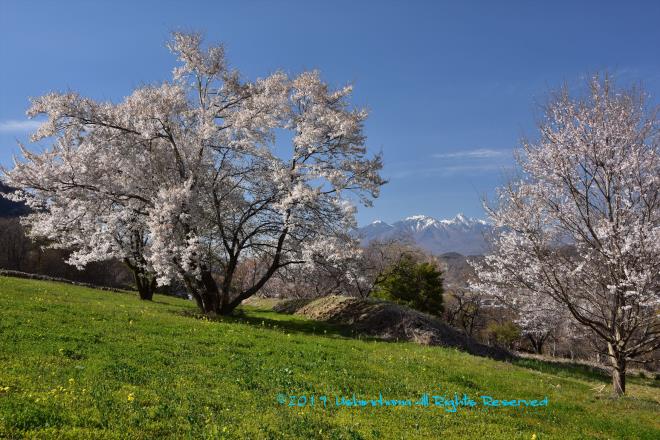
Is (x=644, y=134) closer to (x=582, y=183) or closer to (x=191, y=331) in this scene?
(x=582, y=183)

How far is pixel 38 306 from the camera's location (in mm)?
16562

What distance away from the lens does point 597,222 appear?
16422 mm

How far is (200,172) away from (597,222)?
689 inches

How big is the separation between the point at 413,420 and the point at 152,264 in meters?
16.2

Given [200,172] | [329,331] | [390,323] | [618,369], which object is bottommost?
[329,331]

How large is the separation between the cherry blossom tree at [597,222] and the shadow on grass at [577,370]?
18.0 feet

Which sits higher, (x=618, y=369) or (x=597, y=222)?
(x=597, y=222)

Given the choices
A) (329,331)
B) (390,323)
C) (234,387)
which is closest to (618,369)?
(390,323)

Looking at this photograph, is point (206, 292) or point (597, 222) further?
point (206, 292)

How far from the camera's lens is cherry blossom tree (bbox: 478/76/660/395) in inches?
597

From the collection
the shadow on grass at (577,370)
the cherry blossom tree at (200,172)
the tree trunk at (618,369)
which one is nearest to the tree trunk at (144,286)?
the cherry blossom tree at (200,172)

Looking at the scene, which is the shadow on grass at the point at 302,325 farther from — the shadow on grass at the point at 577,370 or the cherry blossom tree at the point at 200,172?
the shadow on grass at the point at 577,370

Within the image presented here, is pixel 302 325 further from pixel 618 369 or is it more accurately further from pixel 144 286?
pixel 144 286

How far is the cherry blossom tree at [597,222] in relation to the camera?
15.2 m
